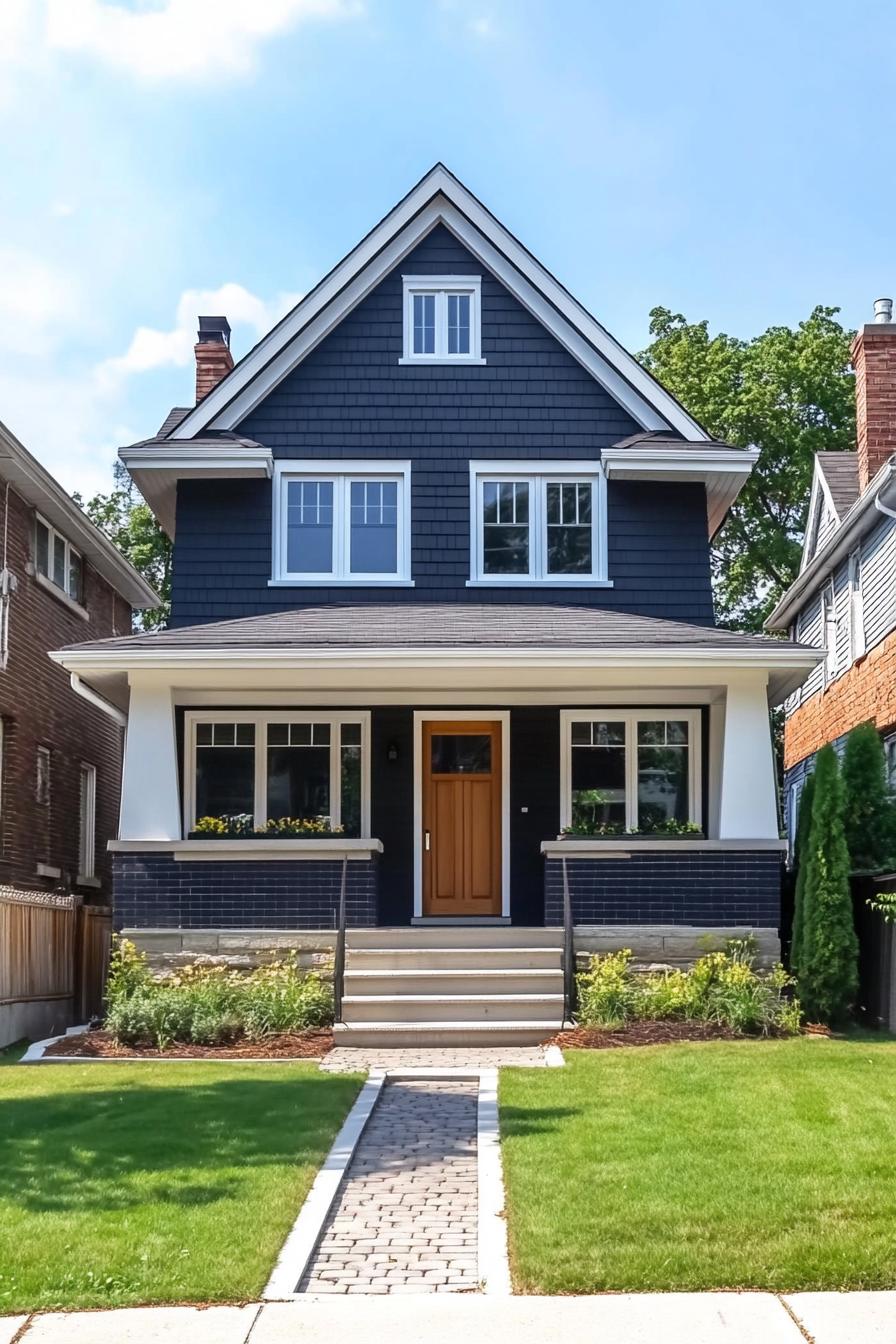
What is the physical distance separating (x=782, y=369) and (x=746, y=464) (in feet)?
59.4

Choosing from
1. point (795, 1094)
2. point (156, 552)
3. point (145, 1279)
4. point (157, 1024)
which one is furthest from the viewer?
point (156, 552)

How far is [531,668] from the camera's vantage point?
563 inches

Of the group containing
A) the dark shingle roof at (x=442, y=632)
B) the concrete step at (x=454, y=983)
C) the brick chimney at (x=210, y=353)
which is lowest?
the concrete step at (x=454, y=983)

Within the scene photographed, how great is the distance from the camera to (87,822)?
72.9 feet

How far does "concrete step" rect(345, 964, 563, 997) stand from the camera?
13.5m

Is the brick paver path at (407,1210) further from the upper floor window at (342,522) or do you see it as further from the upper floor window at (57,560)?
the upper floor window at (57,560)

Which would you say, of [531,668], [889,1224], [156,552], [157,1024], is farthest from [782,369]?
[889,1224]

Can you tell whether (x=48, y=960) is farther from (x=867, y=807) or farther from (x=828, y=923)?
(x=867, y=807)

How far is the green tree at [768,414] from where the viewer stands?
Answer: 34.1 meters

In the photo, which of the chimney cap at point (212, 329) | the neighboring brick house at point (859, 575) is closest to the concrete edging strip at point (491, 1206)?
the neighboring brick house at point (859, 575)

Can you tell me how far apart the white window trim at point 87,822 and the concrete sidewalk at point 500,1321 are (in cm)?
1638

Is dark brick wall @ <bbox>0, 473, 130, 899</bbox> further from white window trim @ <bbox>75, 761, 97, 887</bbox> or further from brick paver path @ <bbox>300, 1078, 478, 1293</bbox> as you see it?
brick paver path @ <bbox>300, 1078, 478, 1293</bbox>

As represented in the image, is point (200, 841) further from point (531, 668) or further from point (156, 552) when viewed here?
point (156, 552)

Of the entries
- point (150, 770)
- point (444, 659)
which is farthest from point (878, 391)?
point (150, 770)
